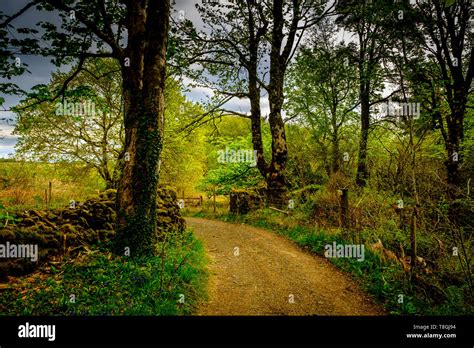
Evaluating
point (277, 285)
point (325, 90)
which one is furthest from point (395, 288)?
point (325, 90)

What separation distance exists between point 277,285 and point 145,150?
15.5 ft

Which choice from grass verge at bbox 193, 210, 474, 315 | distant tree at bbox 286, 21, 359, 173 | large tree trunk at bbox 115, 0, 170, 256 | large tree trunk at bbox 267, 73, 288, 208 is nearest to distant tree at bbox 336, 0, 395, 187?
distant tree at bbox 286, 21, 359, 173

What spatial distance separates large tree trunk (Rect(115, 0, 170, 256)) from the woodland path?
2.24m

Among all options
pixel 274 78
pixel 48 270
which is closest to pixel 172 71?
pixel 274 78

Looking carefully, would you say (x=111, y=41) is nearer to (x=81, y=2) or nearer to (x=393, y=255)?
(x=81, y=2)

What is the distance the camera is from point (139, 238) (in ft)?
20.9

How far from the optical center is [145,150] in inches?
253

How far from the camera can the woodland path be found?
15.3ft

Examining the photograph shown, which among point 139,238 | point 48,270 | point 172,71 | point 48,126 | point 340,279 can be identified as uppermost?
point 172,71

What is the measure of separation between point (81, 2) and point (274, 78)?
28.2 feet

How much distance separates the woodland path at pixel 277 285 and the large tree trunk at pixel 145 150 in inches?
88.0

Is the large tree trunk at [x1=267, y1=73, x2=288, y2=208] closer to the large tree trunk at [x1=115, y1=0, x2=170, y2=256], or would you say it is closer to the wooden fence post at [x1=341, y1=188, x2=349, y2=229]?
the wooden fence post at [x1=341, y1=188, x2=349, y2=229]

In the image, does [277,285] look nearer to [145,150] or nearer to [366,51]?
[145,150]

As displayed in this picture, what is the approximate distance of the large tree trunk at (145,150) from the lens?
20.8 feet
